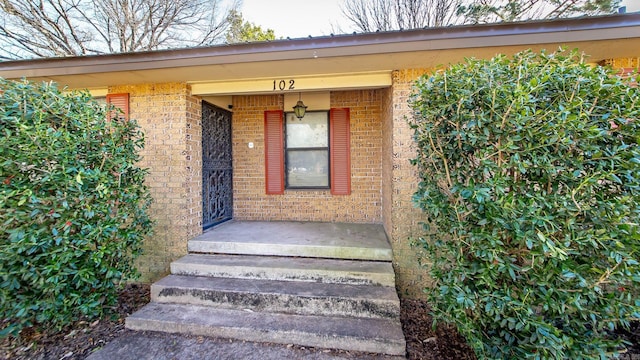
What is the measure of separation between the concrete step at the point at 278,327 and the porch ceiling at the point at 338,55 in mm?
2952

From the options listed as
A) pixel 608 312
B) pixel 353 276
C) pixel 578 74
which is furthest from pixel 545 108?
pixel 353 276

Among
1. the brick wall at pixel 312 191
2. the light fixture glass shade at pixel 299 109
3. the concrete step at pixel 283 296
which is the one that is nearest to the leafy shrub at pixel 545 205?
the concrete step at pixel 283 296

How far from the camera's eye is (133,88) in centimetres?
412

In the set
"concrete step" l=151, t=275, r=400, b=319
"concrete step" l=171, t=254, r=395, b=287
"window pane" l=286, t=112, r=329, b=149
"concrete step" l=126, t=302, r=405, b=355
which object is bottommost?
"concrete step" l=126, t=302, r=405, b=355

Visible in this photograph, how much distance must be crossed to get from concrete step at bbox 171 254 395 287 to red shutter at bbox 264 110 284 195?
1.93 metres

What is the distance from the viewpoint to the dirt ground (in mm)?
2549

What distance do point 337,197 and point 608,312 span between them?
3.91 m

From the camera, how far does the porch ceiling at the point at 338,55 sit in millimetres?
2730

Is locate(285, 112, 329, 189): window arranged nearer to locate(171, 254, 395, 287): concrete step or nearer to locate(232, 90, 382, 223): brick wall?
locate(232, 90, 382, 223): brick wall

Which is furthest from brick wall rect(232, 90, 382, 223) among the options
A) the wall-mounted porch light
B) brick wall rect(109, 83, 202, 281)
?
brick wall rect(109, 83, 202, 281)

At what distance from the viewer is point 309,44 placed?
120 inches

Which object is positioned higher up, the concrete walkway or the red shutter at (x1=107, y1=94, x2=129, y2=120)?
the red shutter at (x1=107, y1=94, x2=129, y2=120)

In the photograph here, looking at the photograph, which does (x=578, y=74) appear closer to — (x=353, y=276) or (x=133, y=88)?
(x=353, y=276)

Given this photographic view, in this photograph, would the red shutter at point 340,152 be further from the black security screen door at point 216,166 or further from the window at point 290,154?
the black security screen door at point 216,166
